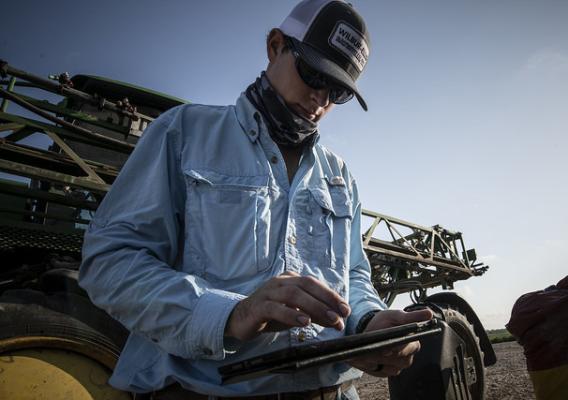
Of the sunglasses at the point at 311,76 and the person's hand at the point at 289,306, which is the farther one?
the sunglasses at the point at 311,76

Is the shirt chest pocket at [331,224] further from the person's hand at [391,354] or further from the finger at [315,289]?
the finger at [315,289]

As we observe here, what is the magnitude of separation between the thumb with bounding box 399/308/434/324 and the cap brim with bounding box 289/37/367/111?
3.53 ft

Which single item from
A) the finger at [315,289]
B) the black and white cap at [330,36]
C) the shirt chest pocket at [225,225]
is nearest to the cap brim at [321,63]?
the black and white cap at [330,36]

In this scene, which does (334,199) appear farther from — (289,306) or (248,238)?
(289,306)

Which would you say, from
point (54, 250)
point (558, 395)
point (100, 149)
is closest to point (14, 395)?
point (54, 250)

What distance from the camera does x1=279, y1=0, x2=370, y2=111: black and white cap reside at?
1.63 metres

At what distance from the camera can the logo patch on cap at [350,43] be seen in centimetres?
168

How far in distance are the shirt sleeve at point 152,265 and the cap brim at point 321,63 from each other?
721 millimetres

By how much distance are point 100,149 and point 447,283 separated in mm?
8253

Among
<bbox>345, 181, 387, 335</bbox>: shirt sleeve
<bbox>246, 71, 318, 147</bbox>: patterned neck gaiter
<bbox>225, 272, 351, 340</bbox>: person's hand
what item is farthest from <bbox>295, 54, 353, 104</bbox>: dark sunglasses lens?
<bbox>225, 272, 351, 340</bbox>: person's hand

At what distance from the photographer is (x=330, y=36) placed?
167cm

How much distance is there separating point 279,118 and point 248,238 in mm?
651

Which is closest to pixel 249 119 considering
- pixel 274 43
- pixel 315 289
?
pixel 274 43

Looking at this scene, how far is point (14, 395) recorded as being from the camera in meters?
2.05
